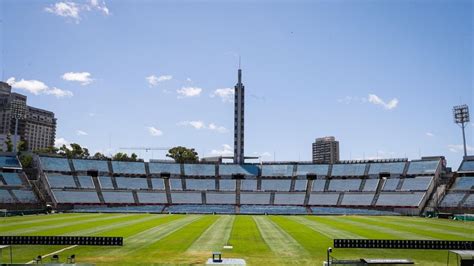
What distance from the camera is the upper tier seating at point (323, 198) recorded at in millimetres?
99062

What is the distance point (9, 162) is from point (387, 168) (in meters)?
96.9

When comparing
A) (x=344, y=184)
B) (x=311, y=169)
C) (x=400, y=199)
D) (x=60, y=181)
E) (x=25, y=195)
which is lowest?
(x=25, y=195)

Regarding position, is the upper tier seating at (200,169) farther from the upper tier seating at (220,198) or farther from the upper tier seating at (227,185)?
the upper tier seating at (220,198)

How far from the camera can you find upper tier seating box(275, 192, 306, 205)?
3994 inches

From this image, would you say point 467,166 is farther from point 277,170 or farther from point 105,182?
point 105,182

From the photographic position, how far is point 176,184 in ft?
359

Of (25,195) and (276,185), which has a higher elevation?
(276,185)

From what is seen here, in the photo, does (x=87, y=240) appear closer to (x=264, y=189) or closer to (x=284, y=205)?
(x=284, y=205)

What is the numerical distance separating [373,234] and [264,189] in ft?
216

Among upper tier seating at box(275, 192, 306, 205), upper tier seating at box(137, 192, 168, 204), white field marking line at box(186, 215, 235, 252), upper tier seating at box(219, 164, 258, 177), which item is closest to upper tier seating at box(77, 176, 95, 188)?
upper tier seating at box(137, 192, 168, 204)

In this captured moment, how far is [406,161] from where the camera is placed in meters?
106

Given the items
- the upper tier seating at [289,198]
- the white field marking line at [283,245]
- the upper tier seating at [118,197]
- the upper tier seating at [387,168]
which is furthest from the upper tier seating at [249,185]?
the white field marking line at [283,245]

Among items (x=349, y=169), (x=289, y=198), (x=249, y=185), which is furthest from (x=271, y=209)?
(x=349, y=169)

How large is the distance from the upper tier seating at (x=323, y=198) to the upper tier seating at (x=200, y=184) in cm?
2760
